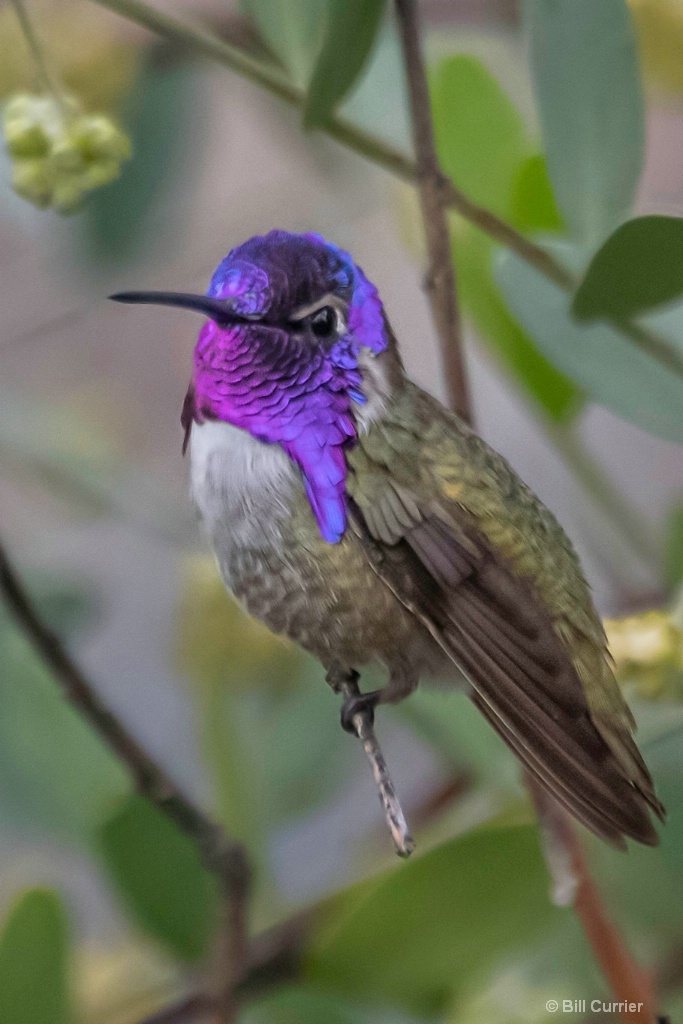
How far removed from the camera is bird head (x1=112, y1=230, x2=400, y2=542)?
625 mm

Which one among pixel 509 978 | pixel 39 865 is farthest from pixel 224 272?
pixel 39 865

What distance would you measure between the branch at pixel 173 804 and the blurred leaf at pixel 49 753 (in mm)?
209

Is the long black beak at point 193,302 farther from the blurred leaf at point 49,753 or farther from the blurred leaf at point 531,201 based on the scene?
the blurred leaf at point 49,753

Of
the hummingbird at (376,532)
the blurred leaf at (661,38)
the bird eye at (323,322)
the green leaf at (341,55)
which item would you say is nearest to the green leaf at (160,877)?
the hummingbird at (376,532)

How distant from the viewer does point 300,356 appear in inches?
27.2

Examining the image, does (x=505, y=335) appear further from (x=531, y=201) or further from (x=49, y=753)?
(x=49, y=753)

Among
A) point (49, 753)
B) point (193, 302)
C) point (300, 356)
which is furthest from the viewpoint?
point (49, 753)

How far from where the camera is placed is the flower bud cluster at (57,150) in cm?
83

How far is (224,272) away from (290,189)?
1.19m

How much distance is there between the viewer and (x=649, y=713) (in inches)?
37.4

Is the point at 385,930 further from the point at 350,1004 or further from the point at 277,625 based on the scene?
the point at 277,625

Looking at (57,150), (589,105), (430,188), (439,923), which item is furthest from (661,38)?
(439,923)

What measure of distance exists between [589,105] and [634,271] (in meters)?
0.15

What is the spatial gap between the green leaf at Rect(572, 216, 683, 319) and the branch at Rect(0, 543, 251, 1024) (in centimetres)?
38
